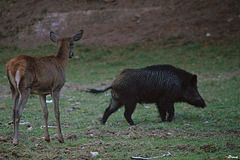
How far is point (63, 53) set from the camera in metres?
6.95

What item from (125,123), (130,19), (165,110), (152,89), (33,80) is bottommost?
(130,19)

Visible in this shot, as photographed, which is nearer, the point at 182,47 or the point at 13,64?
the point at 13,64

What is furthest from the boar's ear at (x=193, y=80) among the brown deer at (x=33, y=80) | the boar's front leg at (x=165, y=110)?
the brown deer at (x=33, y=80)

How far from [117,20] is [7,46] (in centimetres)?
845

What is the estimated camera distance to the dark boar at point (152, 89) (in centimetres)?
828

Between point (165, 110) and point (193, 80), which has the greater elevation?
point (193, 80)

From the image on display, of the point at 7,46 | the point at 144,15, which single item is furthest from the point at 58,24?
the point at 144,15

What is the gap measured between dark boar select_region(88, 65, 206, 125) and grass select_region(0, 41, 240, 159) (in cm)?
44

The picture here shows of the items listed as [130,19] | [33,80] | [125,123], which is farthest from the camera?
[130,19]

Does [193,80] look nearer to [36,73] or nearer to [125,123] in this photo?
[125,123]

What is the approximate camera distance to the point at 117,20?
23.2 metres

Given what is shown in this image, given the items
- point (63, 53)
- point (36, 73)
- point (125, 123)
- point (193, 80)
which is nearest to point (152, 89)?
point (125, 123)

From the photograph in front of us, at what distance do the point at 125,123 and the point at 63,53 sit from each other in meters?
2.67

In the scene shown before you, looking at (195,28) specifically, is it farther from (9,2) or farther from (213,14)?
(9,2)
